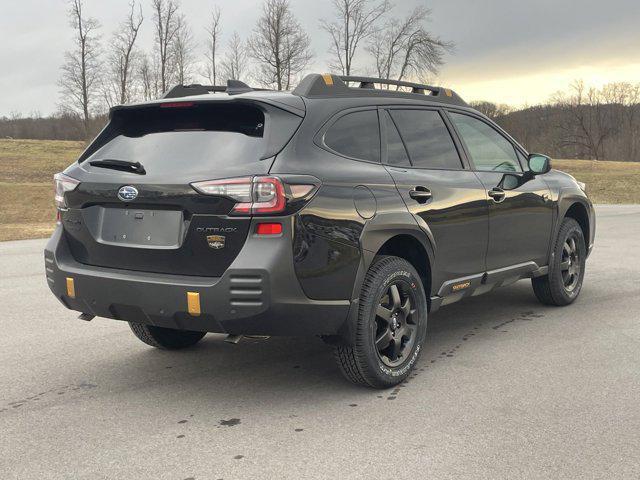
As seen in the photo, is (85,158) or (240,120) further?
(85,158)

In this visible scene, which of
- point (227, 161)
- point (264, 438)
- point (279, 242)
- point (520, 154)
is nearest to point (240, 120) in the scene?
point (227, 161)

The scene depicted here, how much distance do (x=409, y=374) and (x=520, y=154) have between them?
2.49 m

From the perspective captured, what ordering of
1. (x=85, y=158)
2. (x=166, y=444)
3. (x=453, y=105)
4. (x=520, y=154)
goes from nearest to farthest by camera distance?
(x=166, y=444) < (x=85, y=158) < (x=453, y=105) < (x=520, y=154)

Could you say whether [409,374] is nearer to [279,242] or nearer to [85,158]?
[279,242]

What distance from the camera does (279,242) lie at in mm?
3471

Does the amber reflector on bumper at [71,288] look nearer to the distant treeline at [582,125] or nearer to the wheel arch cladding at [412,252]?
the wheel arch cladding at [412,252]

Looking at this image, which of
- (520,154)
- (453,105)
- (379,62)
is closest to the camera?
(453,105)

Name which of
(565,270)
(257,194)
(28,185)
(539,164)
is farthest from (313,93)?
(28,185)

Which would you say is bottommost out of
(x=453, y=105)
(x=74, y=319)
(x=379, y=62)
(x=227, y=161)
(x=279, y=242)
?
(x=74, y=319)

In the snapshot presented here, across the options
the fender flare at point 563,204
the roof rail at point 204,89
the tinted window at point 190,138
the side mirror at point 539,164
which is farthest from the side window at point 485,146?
the tinted window at point 190,138

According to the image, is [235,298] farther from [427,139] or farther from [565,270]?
[565,270]

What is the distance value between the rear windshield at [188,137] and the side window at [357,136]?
1.55 feet

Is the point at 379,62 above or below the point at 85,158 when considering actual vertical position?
above

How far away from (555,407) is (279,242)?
5.88 ft
